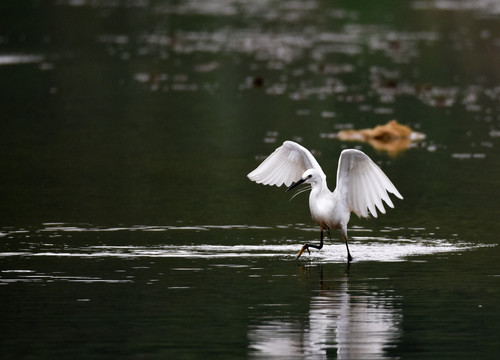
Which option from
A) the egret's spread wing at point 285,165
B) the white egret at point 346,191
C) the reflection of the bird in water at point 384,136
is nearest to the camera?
the white egret at point 346,191

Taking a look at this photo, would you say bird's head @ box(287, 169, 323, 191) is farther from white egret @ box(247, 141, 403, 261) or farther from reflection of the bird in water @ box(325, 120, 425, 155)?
reflection of the bird in water @ box(325, 120, 425, 155)

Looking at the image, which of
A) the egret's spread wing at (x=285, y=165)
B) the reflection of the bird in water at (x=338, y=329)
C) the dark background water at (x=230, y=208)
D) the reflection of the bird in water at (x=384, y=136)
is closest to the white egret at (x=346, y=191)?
the egret's spread wing at (x=285, y=165)

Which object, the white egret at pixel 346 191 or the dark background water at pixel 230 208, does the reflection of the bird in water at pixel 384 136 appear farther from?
the white egret at pixel 346 191

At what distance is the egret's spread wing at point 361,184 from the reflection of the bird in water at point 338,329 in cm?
201

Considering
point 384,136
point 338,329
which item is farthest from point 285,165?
point 384,136

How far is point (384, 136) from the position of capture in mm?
25016

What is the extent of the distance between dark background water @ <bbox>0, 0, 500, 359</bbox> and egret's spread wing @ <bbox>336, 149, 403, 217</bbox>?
550mm

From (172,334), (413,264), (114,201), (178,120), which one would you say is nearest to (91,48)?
(178,120)

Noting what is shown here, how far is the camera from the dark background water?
1131cm

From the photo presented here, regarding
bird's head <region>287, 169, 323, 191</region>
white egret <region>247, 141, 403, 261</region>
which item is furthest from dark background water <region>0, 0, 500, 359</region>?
bird's head <region>287, 169, 323, 191</region>

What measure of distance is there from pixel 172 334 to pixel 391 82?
23.2 m

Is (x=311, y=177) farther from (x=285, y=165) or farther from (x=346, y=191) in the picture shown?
(x=285, y=165)

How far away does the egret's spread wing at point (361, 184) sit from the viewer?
48.2 feet

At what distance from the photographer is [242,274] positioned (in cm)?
1354
